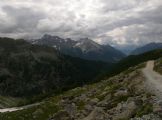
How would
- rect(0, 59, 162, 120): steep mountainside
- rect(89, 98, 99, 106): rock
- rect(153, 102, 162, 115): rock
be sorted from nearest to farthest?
rect(153, 102, 162, 115): rock
rect(0, 59, 162, 120): steep mountainside
rect(89, 98, 99, 106): rock

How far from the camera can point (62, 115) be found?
7712 cm

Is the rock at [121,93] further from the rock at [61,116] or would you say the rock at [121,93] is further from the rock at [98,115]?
the rock at [61,116]

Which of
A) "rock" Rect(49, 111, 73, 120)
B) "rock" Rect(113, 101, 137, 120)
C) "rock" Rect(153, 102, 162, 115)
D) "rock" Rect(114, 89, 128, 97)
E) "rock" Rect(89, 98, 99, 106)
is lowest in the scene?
"rock" Rect(49, 111, 73, 120)

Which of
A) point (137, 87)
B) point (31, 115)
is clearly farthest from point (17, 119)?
point (137, 87)

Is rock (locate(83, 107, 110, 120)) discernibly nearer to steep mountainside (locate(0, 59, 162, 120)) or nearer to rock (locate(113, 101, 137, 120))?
steep mountainside (locate(0, 59, 162, 120))

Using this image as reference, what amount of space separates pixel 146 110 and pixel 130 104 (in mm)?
12443

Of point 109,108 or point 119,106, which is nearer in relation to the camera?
point 119,106

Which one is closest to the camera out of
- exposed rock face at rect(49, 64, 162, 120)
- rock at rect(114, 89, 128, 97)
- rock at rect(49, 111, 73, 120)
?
exposed rock face at rect(49, 64, 162, 120)

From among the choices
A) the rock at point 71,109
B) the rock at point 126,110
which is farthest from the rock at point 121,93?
the rock at point 71,109

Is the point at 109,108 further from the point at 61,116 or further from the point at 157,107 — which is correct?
the point at 157,107

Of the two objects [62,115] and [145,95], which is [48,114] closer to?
[62,115]

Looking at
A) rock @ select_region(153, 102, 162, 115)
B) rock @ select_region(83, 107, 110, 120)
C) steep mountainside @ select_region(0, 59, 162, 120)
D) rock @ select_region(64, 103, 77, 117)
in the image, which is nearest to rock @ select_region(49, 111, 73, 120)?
steep mountainside @ select_region(0, 59, 162, 120)

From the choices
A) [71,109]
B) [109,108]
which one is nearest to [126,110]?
[109,108]

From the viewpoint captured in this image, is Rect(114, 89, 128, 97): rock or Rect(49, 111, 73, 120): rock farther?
Rect(49, 111, 73, 120): rock
